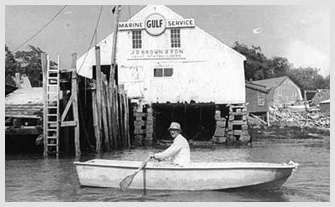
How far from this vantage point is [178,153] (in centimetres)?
1148

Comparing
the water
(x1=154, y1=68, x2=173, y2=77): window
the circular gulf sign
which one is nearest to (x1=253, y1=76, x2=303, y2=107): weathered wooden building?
(x1=154, y1=68, x2=173, y2=77): window

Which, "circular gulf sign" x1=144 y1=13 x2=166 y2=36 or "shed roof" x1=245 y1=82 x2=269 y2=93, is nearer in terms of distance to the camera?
"circular gulf sign" x1=144 y1=13 x2=166 y2=36

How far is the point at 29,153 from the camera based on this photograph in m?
21.5

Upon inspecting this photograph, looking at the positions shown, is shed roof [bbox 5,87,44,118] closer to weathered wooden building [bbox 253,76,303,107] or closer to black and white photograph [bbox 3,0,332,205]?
black and white photograph [bbox 3,0,332,205]

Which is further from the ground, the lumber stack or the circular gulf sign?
the circular gulf sign

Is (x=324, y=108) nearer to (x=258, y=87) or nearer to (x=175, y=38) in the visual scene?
(x=258, y=87)

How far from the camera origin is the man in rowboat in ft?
37.0

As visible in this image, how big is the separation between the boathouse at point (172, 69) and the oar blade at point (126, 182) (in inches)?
633

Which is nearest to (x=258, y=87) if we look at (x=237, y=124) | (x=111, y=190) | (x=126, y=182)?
(x=237, y=124)

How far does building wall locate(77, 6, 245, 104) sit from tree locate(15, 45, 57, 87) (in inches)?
98.7

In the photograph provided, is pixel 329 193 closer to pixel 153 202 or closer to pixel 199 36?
pixel 153 202

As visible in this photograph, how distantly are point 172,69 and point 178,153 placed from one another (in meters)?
17.1

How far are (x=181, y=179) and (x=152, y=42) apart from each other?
17524 millimetres

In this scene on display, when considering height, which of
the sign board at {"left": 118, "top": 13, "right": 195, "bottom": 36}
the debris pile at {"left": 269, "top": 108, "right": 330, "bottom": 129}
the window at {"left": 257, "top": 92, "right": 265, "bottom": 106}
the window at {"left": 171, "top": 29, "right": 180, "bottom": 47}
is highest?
the sign board at {"left": 118, "top": 13, "right": 195, "bottom": 36}
